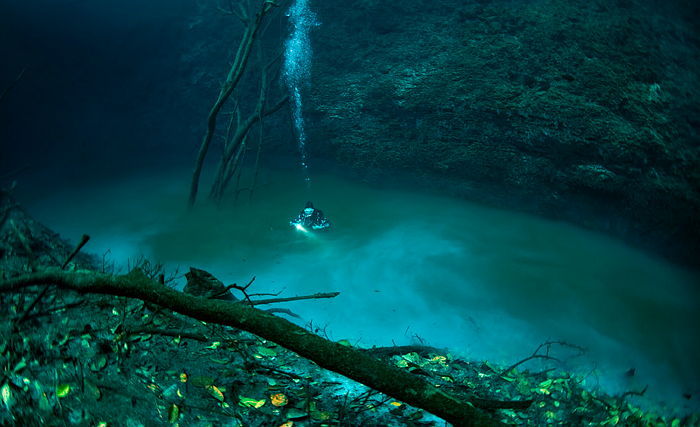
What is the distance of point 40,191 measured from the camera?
1266 centimetres

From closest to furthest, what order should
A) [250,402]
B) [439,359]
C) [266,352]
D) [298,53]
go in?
1. [250,402]
2. [266,352]
3. [439,359]
4. [298,53]

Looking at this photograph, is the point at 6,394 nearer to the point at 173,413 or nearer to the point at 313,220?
the point at 173,413

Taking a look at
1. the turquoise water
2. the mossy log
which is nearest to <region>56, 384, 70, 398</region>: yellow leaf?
the mossy log

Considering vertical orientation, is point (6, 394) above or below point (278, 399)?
below

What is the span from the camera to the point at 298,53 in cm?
1178

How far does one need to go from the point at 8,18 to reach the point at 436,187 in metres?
14.4

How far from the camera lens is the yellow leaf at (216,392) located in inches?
80.0

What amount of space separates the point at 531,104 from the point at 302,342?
8.43 meters

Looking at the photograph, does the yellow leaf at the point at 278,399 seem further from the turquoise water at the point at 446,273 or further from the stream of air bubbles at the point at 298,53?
the stream of air bubbles at the point at 298,53

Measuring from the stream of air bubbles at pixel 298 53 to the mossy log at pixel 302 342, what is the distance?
9.81 metres

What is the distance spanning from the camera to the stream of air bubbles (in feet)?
38.2

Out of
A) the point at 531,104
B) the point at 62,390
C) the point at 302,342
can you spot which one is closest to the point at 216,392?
the point at 62,390

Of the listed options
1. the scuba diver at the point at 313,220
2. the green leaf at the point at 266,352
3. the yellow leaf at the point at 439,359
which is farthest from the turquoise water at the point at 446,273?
the green leaf at the point at 266,352

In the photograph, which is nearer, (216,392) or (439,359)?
(216,392)
